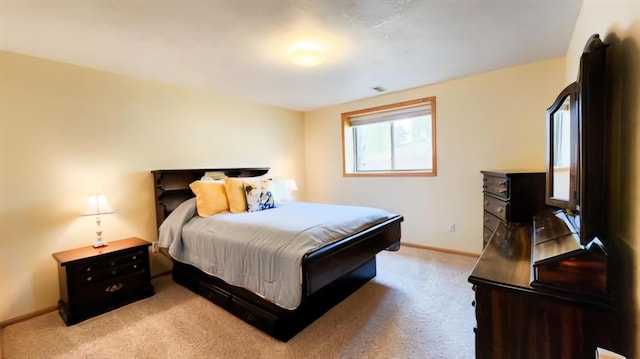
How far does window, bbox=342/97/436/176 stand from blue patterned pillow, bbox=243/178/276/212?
1841 mm

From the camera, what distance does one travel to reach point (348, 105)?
4.66 metres

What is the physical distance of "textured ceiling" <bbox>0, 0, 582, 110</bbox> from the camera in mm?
1843

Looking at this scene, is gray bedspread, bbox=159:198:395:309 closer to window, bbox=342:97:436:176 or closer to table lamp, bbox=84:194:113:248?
table lamp, bbox=84:194:113:248

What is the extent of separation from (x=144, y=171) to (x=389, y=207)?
3349 millimetres

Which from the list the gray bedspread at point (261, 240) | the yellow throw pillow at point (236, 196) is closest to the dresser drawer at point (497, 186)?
the gray bedspread at point (261, 240)

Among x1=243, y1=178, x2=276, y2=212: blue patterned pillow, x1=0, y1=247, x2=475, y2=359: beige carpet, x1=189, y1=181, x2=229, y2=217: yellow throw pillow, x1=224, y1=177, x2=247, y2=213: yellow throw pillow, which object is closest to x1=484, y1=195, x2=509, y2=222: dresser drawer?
x1=0, y1=247, x2=475, y2=359: beige carpet

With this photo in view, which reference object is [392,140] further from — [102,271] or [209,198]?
[102,271]

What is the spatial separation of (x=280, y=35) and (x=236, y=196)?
1755 millimetres

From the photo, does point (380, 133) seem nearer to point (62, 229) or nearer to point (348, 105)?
point (348, 105)

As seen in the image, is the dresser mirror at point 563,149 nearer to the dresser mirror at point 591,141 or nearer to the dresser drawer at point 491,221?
the dresser mirror at point 591,141

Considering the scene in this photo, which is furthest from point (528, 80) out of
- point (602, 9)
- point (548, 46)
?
point (602, 9)

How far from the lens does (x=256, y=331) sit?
2.13m

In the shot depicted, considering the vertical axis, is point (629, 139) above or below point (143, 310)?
above

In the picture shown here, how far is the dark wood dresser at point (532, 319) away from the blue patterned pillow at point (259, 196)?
2.38 metres
